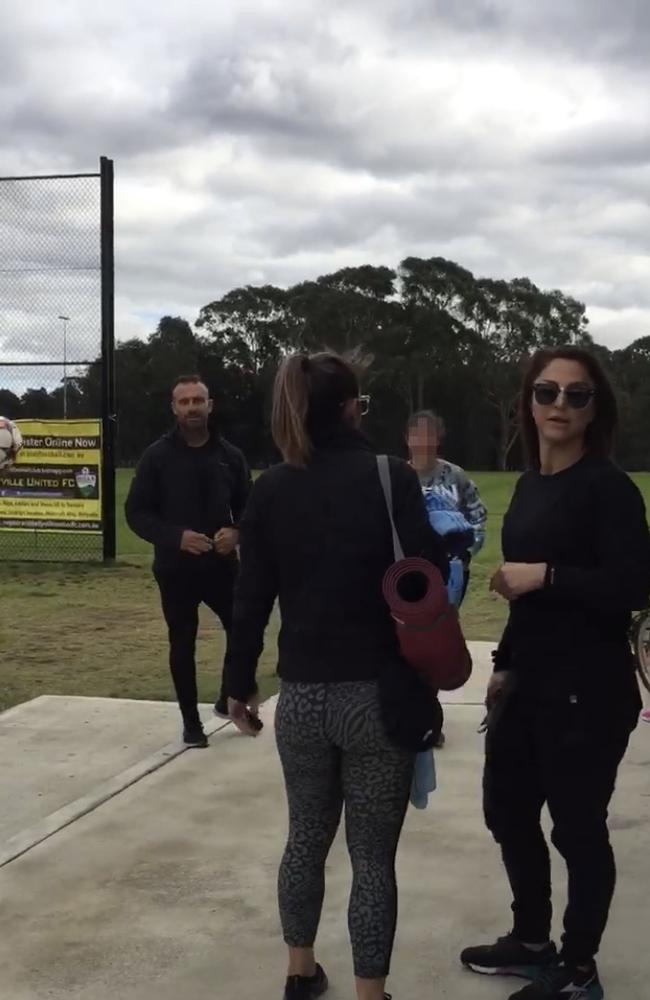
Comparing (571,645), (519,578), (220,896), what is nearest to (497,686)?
(571,645)

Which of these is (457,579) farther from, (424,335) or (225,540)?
(424,335)

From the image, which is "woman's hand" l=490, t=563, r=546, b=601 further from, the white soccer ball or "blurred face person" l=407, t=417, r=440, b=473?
the white soccer ball

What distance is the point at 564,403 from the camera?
295 centimetres

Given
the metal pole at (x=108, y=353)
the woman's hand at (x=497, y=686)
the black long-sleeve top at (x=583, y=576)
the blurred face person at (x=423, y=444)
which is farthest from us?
the metal pole at (x=108, y=353)

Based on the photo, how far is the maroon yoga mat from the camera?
2648 millimetres

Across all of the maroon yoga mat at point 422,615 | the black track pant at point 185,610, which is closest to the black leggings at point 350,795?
the maroon yoga mat at point 422,615

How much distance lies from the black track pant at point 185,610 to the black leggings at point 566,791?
274 centimetres

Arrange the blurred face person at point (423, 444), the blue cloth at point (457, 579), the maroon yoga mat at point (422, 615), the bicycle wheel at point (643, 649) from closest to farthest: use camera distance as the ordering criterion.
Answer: the maroon yoga mat at point (422, 615), the blue cloth at point (457, 579), the blurred face person at point (423, 444), the bicycle wheel at point (643, 649)

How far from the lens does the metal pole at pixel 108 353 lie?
1399 centimetres

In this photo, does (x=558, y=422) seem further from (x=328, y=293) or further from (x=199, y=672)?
(x=328, y=293)

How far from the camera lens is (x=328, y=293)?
2781 inches

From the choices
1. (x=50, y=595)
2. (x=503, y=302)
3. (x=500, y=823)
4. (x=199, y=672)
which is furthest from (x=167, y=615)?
(x=503, y=302)

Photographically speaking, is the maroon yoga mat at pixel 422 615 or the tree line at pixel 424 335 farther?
the tree line at pixel 424 335

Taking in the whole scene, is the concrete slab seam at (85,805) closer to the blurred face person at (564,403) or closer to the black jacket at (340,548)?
the black jacket at (340,548)
